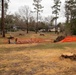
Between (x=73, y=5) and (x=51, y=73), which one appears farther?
(x=73, y=5)

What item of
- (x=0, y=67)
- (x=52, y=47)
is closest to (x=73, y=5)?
(x=52, y=47)

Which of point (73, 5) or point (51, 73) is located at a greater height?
point (73, 5)

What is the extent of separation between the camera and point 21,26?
2606 inches

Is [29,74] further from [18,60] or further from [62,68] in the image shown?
[18,60]

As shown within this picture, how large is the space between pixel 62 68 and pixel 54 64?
2.62 feet

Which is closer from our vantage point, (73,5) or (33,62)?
(33,62)

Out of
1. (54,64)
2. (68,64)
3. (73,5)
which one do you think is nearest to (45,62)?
(54,64)

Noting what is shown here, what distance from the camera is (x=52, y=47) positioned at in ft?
50.0

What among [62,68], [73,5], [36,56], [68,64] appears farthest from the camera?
[73,5]

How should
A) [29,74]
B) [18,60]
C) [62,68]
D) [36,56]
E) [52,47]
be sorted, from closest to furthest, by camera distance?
[29,74] → [62,68] → [18,60] → [36,56] → [52,47]

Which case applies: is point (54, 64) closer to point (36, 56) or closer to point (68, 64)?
point (68, 64)

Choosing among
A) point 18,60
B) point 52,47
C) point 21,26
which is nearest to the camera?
point 18,60

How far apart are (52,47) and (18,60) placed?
4.70 metres

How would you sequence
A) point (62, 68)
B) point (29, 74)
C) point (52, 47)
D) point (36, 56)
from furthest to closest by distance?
point (52, 47)
point (36, 56)
point (62, 68)
point (29, 74)
